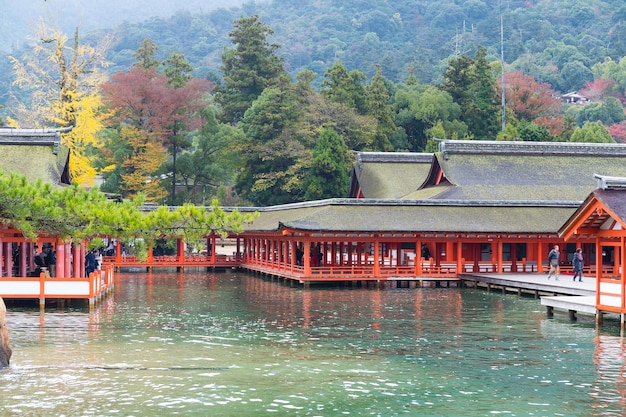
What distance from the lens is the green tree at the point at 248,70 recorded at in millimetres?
98250

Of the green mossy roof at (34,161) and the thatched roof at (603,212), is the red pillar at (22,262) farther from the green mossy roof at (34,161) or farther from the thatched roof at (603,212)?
the thatched roof at (603,212)

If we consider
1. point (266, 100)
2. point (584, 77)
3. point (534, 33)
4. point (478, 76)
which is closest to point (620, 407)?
point (266, 100)

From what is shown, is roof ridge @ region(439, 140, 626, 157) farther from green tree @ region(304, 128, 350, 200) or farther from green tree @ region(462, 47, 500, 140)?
green tree @ region(462, 47, 500, 140)

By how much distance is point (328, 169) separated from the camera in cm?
7694

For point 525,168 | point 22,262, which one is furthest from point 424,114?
point 22,262

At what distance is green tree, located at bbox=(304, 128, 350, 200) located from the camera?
252 feet

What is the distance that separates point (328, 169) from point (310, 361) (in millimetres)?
54354

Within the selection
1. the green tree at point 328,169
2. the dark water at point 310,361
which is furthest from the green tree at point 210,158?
the dark water at point 310,361

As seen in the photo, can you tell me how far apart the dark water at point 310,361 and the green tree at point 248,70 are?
206 feet

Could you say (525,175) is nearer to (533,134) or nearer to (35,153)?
(35,153)

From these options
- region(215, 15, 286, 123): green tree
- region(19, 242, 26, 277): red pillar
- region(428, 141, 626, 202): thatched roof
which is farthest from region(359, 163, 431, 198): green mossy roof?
region(215, 15, 286, 123): green tree

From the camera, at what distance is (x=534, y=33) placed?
175375 mm

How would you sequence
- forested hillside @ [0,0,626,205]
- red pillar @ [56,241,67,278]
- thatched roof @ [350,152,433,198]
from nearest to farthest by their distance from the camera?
red pillar @ [56,241,67,278] → thatched roof @ [350,152,433,198] → forested hillside @ [0,0,626,205]

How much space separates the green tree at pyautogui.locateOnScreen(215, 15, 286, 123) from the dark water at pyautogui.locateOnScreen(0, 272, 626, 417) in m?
62.7
